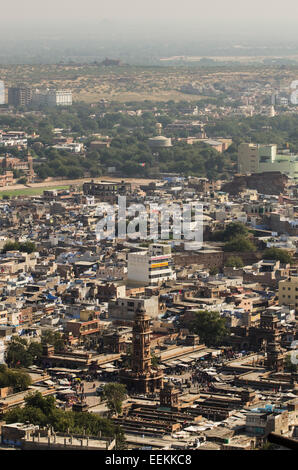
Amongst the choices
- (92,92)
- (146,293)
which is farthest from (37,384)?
(92,92)

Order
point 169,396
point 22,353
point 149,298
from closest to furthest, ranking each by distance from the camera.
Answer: point 169,396, point 22,353, point 149,298

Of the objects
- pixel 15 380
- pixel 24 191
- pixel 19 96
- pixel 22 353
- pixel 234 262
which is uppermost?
pixel 15 380

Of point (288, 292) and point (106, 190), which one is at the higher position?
point (288, 292)

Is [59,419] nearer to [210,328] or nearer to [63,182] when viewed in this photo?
[210,328]

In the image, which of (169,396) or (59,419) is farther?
(169,396)

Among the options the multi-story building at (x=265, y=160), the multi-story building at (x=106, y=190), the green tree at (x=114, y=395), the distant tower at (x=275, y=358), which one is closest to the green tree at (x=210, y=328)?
the distant tower at (x=275, y=358)

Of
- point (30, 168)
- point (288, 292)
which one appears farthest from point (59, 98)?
point (288, 292)
